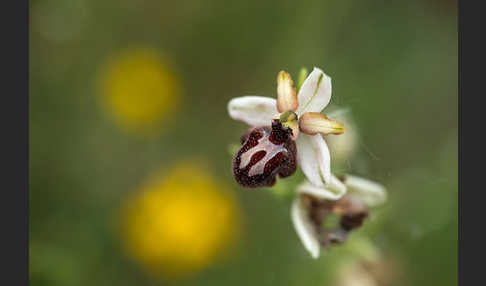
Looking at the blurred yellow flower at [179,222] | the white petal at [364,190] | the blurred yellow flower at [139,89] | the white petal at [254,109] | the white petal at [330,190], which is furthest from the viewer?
the blurred yellow flower at [139,89]

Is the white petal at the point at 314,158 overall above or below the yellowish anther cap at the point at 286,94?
below

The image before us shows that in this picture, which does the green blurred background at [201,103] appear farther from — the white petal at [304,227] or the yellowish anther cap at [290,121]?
the yellowish anther cap at [290,121]

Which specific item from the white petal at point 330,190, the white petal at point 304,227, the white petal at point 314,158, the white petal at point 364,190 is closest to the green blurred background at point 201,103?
the white petal at point 364,190

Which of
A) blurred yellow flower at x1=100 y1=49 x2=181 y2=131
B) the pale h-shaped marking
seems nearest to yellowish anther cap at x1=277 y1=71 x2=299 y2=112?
the pale h-shaped marking

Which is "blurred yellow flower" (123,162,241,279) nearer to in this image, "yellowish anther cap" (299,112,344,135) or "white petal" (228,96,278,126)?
"white petal" (228,96,278,126)

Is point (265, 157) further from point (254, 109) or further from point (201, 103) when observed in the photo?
point (201, 103)

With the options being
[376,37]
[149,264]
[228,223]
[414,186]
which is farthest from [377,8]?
[149,264]

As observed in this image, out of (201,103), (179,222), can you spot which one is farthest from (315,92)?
(201,103)

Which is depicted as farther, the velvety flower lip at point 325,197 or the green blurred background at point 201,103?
the green blurred background at point 201,103
